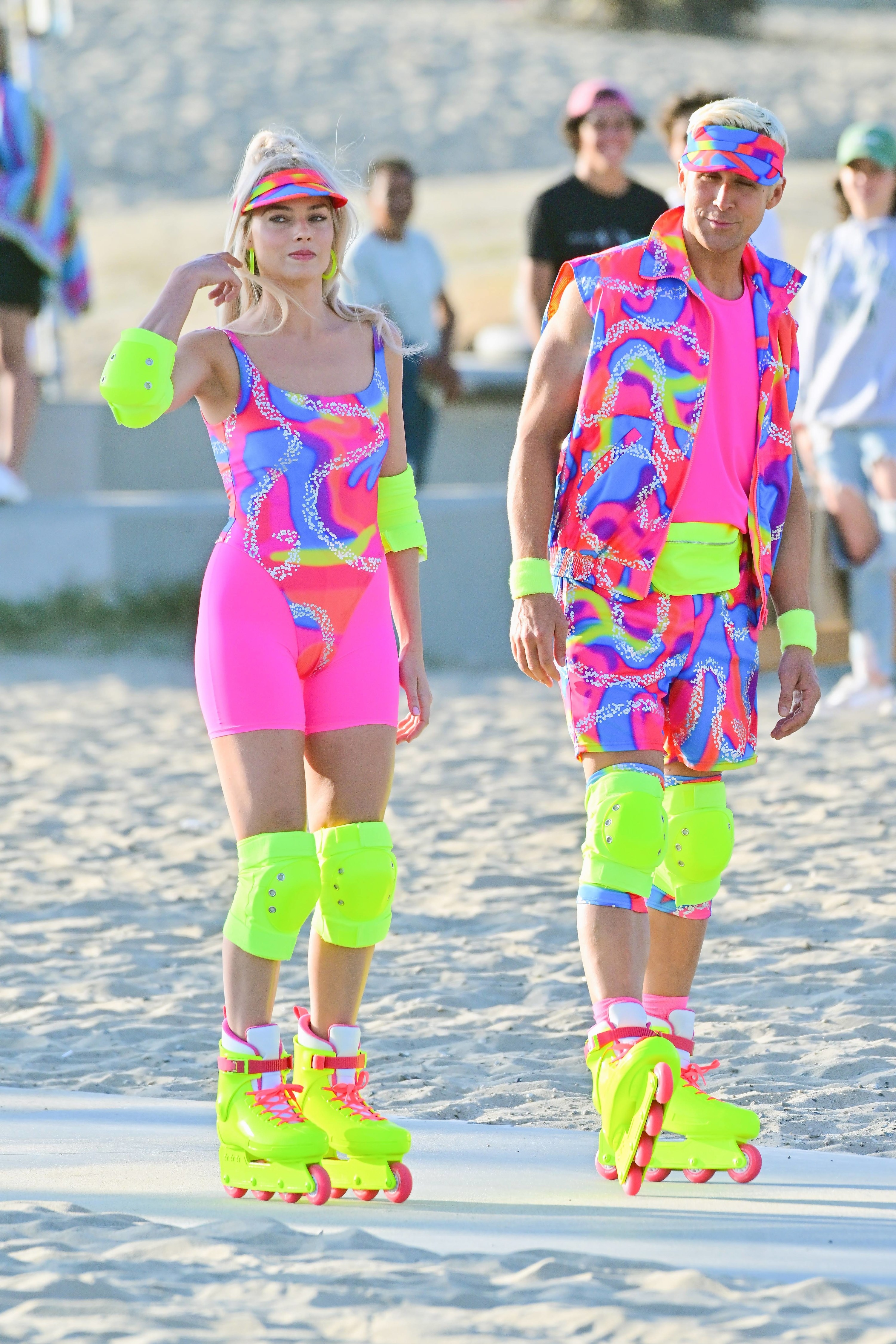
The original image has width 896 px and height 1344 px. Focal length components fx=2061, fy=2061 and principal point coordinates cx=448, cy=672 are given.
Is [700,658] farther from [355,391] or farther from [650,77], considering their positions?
[650,77]

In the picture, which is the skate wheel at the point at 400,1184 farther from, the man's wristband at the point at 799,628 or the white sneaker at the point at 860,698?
the white sneaker at the point at 860,698

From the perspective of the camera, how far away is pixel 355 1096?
3.46m

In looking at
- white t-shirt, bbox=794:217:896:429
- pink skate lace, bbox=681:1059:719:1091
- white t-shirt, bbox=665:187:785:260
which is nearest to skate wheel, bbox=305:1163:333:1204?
pink skate lace, bbox=681:1059:719:1091

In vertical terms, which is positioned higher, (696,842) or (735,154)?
(735,154)

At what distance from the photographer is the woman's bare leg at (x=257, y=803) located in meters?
3.34

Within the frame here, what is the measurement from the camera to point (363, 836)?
3.41 m

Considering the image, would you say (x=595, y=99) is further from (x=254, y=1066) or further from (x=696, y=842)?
(x=254, y=1066)

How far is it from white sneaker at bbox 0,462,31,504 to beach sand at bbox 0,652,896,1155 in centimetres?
210

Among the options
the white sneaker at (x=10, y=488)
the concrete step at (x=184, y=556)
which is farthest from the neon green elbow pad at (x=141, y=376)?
the white sneaker at (x=10, y=488)

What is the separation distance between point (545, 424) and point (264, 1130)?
1.28 meters

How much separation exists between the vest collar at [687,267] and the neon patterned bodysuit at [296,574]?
550 mm

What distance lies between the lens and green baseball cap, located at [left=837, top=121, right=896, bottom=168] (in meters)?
7.68

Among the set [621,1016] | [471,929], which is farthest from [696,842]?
[471,929]

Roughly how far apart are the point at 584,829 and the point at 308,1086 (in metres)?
3.25
